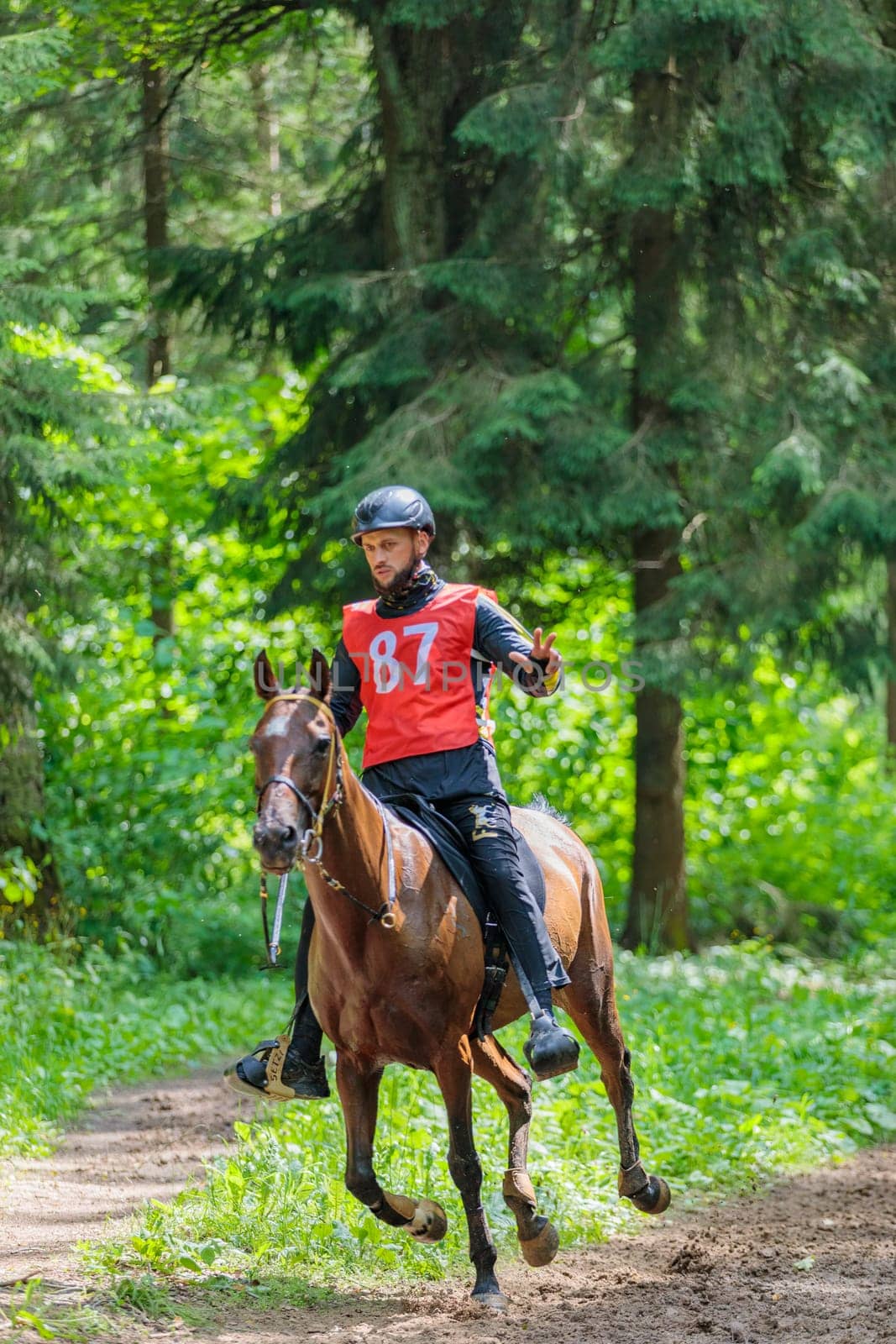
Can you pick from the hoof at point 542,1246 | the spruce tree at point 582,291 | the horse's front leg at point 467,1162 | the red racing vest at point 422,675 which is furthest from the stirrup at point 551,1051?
the spruce tree at point 582,291

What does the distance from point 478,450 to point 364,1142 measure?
6.96 metres

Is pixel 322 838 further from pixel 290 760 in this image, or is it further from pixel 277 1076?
pixel 277 1076

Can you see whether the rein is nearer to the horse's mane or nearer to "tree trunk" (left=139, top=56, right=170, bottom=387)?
the horse's mane

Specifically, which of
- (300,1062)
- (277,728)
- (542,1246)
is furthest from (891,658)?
(277,728)

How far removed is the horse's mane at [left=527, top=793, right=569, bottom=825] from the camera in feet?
22.8

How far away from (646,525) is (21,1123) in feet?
23.2

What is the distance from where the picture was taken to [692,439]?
12.1 metres

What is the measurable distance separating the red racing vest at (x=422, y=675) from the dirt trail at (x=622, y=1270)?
2.17 meters

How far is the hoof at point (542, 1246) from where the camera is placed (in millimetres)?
5668

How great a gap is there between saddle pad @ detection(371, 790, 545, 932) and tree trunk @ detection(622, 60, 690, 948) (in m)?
5.85

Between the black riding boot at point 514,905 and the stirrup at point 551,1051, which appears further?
the black riding boot at point 514,905

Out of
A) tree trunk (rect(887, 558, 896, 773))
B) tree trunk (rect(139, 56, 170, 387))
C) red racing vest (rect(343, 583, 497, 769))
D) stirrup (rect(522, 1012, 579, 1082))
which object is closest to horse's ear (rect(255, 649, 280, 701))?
red racing vest (rect(343, 583, 497, 769))

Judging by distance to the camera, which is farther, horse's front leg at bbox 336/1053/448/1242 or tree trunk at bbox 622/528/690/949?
tree trunk at bbox 622/528/690/949

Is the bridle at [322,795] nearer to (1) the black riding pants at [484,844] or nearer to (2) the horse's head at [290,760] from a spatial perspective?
(2) the horse's head at [290,760]
